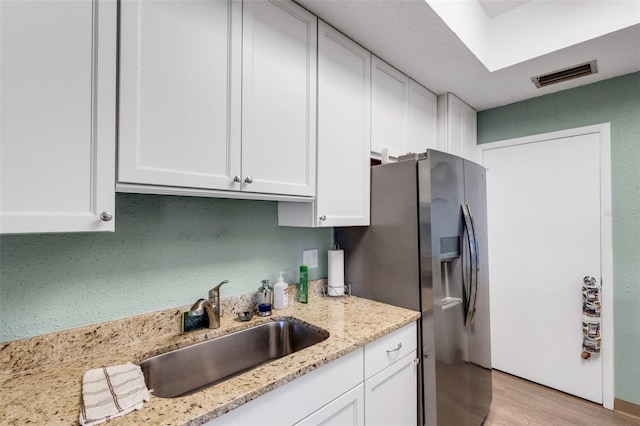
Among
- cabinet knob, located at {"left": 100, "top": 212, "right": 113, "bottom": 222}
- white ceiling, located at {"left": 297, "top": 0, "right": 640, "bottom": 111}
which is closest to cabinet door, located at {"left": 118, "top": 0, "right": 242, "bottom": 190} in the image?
cabinet knob, located at {"left": 100, "top": 212, "right": 113, "bottom": 222}

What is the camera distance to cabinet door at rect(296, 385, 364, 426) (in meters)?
1.04

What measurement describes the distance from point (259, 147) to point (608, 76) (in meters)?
2.59

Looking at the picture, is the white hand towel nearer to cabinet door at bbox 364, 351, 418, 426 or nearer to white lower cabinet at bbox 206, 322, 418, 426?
white lower cabinet at bbox 206, 322, 418, 426

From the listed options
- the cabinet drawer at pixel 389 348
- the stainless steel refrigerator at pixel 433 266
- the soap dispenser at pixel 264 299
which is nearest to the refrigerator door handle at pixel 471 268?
the stainless steel refrigerator at pixel 433 266

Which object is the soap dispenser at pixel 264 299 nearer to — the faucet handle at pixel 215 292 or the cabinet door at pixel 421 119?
the faucet handle at pixel 215 292

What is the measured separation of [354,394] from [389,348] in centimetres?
27

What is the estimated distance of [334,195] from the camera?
5.12 feet

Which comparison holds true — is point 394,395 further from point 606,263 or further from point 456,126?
point 456,126

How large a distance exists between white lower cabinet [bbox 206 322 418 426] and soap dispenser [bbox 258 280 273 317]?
0.48m

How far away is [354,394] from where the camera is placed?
1190mm

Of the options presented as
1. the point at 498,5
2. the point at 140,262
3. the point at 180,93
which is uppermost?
the point at 498,5

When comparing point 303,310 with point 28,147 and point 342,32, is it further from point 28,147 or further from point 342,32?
point 342,32

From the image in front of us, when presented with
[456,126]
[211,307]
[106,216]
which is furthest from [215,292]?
[456,126]

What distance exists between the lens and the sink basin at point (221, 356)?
112 centimetres
